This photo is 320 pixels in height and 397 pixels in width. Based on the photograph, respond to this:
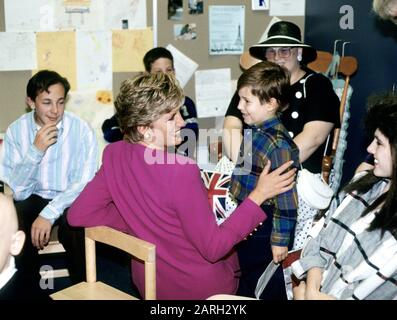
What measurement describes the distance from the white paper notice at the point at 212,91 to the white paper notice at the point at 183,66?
1.9 inches

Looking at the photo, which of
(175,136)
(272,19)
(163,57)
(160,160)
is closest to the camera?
(160,160)

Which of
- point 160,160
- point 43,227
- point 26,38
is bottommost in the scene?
point 43,227

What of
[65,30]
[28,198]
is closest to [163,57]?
[65,30]

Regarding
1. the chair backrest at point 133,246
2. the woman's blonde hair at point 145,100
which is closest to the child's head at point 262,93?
the woman's blonde hair at point 145,100

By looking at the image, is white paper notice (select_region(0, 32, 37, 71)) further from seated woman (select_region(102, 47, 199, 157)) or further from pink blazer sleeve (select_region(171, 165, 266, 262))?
pink blazer sleeve (select_region(171, 165, 266, 262))

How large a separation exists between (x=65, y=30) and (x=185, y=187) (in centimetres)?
178

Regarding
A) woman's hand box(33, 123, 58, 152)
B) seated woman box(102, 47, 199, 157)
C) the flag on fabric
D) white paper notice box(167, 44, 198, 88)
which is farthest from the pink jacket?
white paper notice box(167, 44, 198, 88)

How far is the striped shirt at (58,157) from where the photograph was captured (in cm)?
253

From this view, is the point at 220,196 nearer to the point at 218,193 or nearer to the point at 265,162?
the point at 218,193

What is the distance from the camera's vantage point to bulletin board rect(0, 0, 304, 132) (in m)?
2.92

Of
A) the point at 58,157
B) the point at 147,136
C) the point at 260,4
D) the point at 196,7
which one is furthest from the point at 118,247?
the point at 260,4

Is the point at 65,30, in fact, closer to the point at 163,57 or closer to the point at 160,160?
the point at 163,57

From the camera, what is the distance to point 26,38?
2.87 meters

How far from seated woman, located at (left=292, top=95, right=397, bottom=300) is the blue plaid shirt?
0.51ft
